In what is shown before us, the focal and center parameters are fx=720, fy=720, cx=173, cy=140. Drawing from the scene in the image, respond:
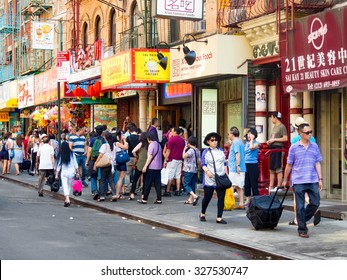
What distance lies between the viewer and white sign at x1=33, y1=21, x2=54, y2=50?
104 feet

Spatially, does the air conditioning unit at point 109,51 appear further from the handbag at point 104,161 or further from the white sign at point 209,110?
the handbag at point 104,161

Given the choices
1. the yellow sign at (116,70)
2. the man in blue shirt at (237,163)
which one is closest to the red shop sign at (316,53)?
the man in blue shirt at (237,163)

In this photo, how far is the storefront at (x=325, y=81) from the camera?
15.0 m

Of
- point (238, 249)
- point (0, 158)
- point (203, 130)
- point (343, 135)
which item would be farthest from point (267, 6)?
point (0, 158)

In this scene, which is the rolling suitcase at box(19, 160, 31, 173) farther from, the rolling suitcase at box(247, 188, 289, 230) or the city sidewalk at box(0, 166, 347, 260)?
the rolling suitcase at box(247, 188, 289, 230)

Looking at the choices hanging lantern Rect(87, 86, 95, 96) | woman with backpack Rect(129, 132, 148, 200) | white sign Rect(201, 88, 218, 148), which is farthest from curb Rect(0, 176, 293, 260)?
hanging lantern Rect(87, 86, 95, 96)

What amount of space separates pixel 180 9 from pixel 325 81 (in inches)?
230

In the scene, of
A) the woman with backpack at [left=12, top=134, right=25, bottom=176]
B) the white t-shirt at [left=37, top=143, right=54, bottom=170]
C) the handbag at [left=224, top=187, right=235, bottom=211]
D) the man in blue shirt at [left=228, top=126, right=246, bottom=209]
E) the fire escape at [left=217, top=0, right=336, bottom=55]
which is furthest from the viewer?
the woman with backpack at [left=12, top=134, right=25, bottom=176]

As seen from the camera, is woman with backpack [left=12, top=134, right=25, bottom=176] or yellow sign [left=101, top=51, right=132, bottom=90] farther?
woman with backpack [left=12, top=134, right=25, bottom=176]

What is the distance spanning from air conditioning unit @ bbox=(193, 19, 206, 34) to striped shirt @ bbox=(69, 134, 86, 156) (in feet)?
16.0

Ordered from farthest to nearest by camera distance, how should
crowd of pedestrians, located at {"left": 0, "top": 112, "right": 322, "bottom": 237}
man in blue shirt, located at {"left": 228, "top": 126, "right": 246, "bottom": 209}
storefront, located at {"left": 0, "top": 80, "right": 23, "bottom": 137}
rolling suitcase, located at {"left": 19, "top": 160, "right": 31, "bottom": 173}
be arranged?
storefront, located at {"left": 0, "top": 80, "right": 23, "bottom": 137}, rolling suitcase, located at {"left": 19, "top": 160, "right": 31, "bottom": 173}, man in blue shirt, located at {"left": 228, "top": 126, "right": 246, "bottom": 209}, crowd of pedestrians, located at {"left": 0, "top": 112, "right": 322, "bottom": 237}

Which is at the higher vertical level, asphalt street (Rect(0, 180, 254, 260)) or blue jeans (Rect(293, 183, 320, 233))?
blue jeans (Rect(293, 183, 320, 233))

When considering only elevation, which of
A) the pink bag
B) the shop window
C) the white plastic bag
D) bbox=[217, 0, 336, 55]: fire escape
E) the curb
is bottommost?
the curb

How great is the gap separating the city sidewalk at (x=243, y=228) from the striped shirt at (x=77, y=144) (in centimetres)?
353
